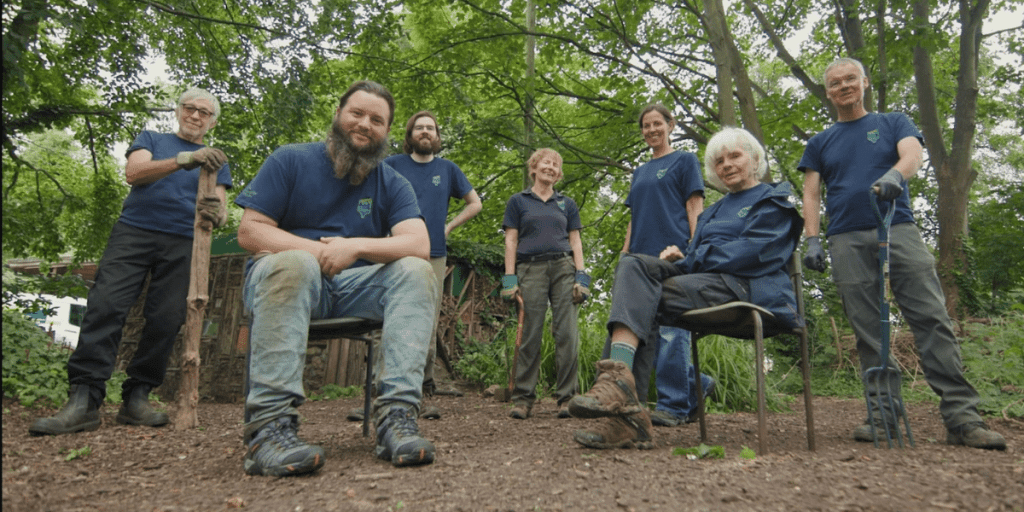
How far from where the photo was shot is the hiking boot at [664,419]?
379cm

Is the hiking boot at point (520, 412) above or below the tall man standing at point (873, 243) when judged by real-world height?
below

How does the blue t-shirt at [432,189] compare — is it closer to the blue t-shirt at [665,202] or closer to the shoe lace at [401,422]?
the blue t-shirt at [665,202]

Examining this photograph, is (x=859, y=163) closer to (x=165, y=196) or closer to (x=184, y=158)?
(x=184, y=158)

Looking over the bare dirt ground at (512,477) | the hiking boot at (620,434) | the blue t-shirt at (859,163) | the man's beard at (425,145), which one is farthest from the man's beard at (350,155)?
the blue t-shirt at (859,163)

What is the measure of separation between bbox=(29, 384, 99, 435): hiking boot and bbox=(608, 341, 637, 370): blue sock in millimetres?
2644

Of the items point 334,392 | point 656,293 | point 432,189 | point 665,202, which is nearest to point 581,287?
point 665,202

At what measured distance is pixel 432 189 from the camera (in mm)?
4449

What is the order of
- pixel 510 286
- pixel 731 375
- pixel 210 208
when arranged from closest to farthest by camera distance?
1. pixel 210 208
2. pixel 510 286
3. pixel 731 375

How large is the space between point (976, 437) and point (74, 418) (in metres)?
4.18

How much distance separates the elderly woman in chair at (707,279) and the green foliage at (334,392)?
15.1ft

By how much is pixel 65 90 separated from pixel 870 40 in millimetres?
10146

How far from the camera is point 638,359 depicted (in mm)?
3656

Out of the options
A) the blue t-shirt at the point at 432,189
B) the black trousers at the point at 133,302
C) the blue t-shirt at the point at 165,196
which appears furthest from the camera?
the blue t-shirt at the point at 432,189

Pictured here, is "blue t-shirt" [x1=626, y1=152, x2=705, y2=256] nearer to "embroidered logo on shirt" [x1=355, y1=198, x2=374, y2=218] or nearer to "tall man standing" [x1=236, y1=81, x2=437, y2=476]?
"tall man standing" [x1=236, y1=81, x2=437, y2=476]
